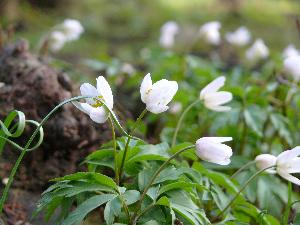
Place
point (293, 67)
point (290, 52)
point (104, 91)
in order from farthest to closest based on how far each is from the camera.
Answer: point (290, 52) → point (293, 67) → point (104, 91)

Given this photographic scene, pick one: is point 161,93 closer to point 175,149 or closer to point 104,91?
point 104,91

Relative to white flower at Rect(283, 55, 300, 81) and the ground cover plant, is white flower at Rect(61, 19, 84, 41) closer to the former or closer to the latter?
the ground cover plant

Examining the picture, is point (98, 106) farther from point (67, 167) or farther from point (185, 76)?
point (185, 76)

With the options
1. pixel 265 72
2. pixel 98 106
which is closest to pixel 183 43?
pixel 265 72

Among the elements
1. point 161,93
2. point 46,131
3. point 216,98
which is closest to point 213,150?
point 161,93

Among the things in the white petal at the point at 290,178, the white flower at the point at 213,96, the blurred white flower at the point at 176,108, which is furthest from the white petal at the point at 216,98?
the blurred white flower at the point at 176,108

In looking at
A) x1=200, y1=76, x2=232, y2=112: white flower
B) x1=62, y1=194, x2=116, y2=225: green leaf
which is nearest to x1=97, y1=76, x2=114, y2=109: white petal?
x1=62, y1=194, x2=116, y2=225: green leaf
